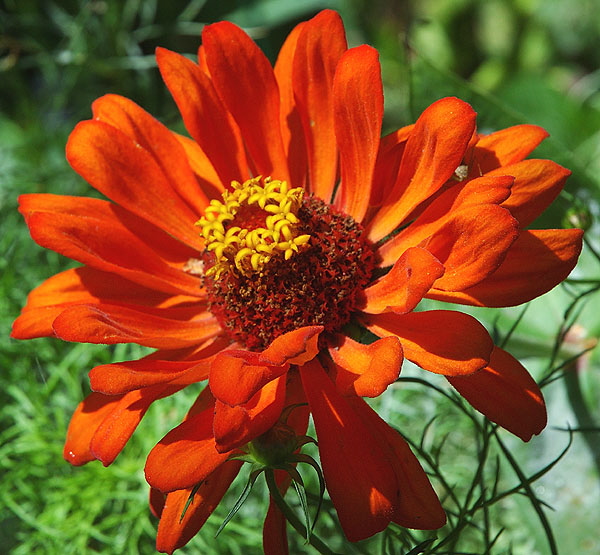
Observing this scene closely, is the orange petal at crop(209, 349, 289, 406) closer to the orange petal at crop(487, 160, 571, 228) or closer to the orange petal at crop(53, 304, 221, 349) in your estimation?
the orange petal at crop(53, 304, 221, 349)

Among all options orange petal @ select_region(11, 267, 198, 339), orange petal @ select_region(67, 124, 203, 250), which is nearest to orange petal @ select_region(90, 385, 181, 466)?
orange petal @ select_region(11, 267, 198, 339)

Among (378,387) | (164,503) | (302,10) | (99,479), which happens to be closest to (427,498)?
(378,387)

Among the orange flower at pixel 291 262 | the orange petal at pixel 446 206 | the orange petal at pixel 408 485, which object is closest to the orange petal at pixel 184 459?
the orange flower at pixel 291 262

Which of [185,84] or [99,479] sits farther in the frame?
[99,479]

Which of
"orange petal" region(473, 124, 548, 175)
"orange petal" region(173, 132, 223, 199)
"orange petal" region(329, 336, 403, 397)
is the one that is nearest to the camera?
"orange petal" region(329, 336, 403, 397)

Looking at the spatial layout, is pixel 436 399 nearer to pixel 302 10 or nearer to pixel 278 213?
pixel 278 213
